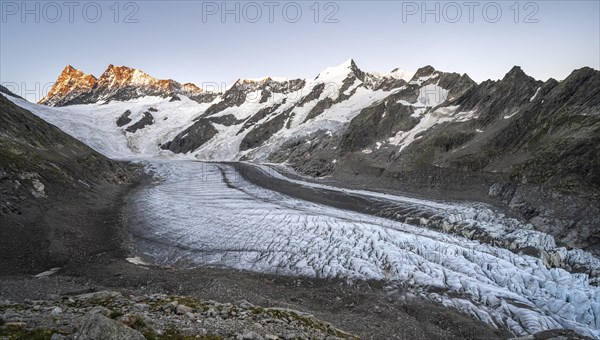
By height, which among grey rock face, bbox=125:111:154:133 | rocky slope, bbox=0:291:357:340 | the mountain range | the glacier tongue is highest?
grey rock face, bbox=125:111:154:133

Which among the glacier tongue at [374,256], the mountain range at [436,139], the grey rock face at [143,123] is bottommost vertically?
the glacier tongue at [374,256]

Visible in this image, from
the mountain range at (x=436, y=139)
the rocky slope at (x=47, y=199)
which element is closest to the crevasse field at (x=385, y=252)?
the rocky slope at (x=47, y=199)

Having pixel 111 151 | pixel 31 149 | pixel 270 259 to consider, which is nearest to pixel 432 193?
pixel 270 259

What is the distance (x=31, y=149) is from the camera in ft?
118

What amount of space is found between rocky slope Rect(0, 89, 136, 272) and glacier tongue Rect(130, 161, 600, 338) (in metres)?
3.54

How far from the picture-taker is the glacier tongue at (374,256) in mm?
17250

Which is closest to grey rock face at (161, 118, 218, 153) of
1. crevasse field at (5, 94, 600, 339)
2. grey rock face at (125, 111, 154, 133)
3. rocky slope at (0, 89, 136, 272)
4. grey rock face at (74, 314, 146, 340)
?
grey rock face at (125, 111, 154, 133)

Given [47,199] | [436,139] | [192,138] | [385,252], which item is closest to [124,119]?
[192,138]

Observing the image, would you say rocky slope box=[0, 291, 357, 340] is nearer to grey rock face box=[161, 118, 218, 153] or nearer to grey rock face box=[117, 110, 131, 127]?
grey rock face box=[161, 118, 218, 153]

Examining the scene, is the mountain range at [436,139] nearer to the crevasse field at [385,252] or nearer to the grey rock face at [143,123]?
the grey rock face at [143,123]

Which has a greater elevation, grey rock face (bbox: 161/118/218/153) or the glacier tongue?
grey rock face (bbox: 161/118/218/153)

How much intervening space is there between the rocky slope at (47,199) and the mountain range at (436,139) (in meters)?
34.4

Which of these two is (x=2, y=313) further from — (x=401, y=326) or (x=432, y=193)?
(x=432, y=193)

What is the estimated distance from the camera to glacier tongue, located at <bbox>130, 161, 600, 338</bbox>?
17250 millimetres
